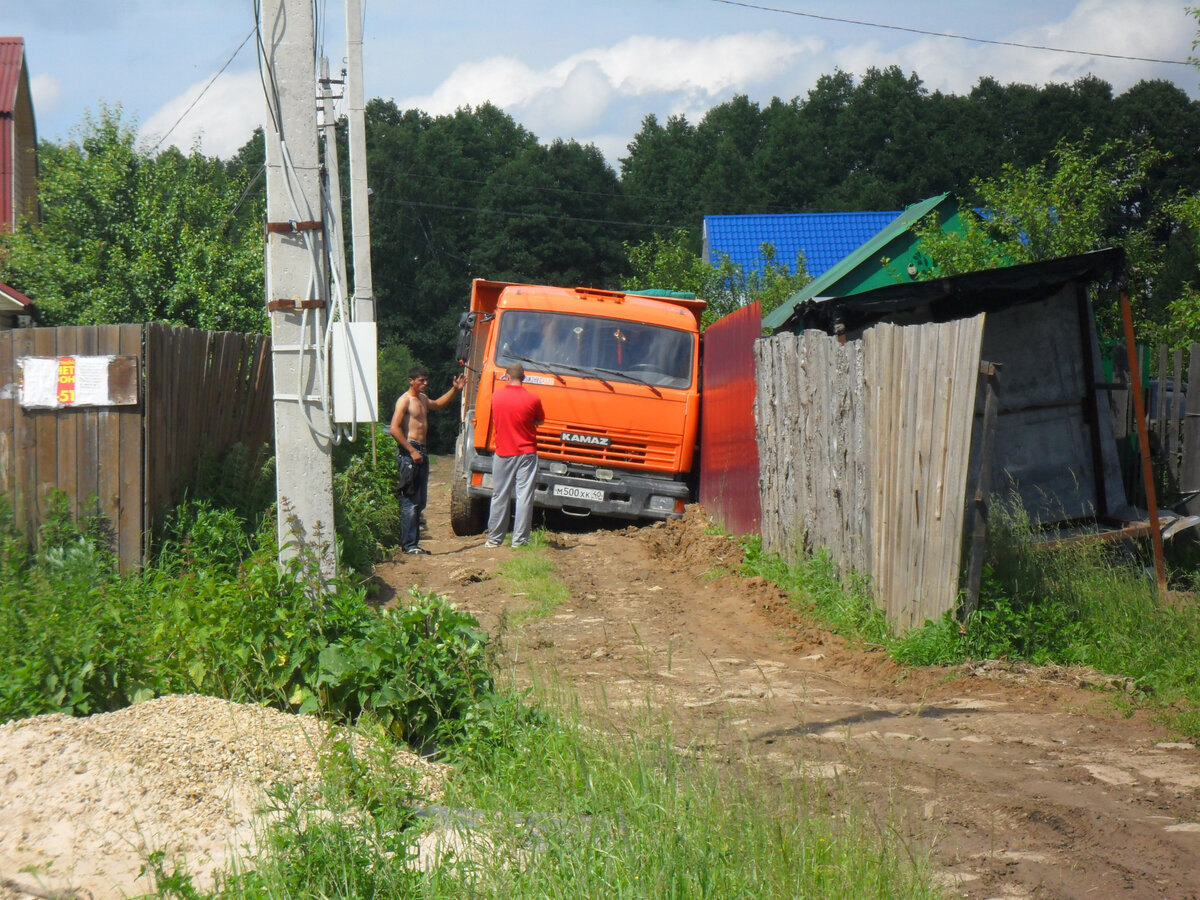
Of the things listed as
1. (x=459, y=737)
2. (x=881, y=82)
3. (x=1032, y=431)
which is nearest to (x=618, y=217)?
(x=881, y=82)

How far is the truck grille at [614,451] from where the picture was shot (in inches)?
475

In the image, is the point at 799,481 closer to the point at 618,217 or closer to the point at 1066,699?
the point at 1066,699

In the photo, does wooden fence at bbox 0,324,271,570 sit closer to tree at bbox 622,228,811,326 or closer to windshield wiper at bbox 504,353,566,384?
windshield wiper at bbox 504,353,566,384

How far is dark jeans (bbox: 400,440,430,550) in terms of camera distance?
37.4 ft

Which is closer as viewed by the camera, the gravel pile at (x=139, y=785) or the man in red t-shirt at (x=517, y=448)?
the gravel pile at (x=139, y=785)

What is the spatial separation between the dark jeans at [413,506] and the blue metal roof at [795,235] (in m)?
25.5

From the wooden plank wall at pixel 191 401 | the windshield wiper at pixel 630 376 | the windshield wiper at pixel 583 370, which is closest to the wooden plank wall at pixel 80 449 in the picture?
the wooden plank wall at pixel 191 401

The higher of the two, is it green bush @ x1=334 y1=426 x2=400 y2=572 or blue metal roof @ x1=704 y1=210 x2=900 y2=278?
blue metal roof @ x1=704 y1=210 x2=900 y2=278

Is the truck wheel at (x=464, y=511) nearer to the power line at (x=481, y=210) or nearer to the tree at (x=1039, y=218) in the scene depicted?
the tree at (x=1039, y=218)

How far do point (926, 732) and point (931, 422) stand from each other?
191cm

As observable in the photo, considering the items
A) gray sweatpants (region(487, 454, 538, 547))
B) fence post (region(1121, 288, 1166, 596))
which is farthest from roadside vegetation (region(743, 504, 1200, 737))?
gray sweatpants (region(487, 454, 538, 547))

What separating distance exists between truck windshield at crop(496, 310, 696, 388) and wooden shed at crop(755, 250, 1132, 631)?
2.65 metres

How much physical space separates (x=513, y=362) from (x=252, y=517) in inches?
182

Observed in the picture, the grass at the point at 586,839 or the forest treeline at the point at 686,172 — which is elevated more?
the forest treeline at the point at 686,172
